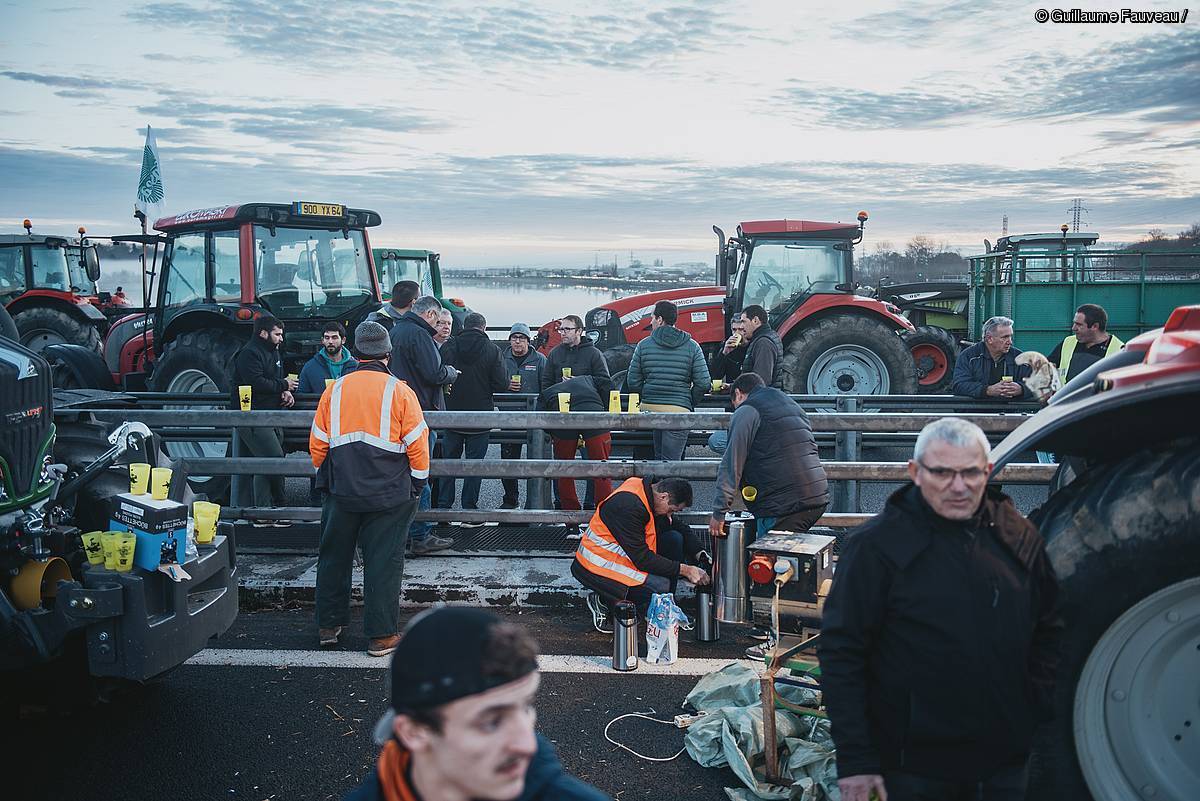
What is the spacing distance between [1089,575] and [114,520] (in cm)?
381

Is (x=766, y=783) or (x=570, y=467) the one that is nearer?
(x=766, y=783)

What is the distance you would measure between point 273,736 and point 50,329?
14.9 meters

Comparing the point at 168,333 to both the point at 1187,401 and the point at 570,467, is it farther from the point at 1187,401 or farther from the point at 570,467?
the point at 1187,401

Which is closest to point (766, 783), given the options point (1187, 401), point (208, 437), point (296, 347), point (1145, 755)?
point (1145, 755)

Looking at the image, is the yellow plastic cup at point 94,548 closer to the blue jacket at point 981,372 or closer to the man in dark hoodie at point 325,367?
the man in dark hoodie at point 325,367

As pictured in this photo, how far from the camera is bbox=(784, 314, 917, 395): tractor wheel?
12102 millimetres

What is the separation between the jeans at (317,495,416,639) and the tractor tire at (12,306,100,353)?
43.5ft

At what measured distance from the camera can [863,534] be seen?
2900 mm

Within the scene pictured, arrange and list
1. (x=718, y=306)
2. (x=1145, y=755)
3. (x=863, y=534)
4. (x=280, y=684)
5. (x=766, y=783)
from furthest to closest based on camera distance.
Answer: (x=718, y=306), (x=280, y=684), (x=766, y=783), (x=1145, y=755), (x=863, y=534)

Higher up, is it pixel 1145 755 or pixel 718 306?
pixel 718 306

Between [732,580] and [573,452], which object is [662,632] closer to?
[732,580]

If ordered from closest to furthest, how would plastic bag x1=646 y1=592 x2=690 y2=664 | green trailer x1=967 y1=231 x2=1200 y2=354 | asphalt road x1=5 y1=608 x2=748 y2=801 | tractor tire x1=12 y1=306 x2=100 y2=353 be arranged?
asphalt road x1=5 y1=608 x2=748 y2=801
plastic bag x1=646 y1=592 x2=690 y2=664
green trailer x1=967 y1=231 x2=1200 y2=354
tractor tire x1=12 y1=306 x2=100 y2=353

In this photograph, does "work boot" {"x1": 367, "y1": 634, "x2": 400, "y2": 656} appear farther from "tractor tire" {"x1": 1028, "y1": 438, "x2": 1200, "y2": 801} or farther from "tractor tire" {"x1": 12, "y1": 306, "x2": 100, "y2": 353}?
"tractor tire" {"x1": 12, "y1": 306, "x2": 100, "y2": 353}

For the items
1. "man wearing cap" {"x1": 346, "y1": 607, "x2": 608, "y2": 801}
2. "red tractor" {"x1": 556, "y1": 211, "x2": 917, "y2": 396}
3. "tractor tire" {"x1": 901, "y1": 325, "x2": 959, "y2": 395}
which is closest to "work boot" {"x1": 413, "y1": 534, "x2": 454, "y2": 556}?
"man wearing cap" {"x1": 346, "y1": 607, "x2": 608, "y2": 801}
